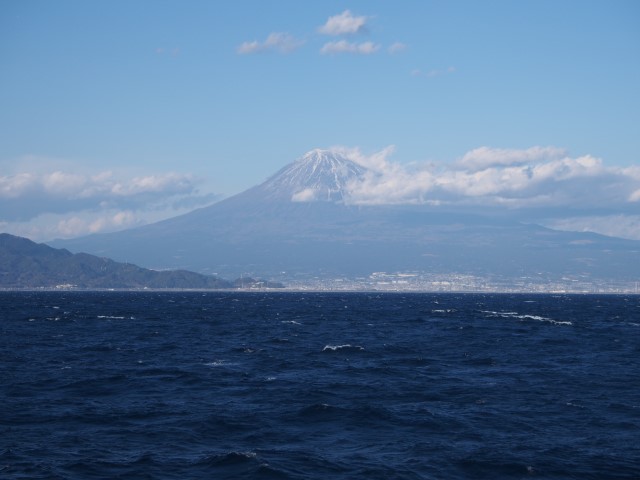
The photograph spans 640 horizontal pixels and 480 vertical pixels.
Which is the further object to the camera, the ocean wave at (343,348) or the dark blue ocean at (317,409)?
the ocean wave at (343,348)

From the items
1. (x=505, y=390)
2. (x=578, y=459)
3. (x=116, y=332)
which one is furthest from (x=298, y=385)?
(x=116, y=332)

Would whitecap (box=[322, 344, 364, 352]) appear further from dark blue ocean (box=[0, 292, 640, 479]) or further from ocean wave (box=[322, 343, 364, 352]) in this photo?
dark blue ocean (box=[0, 292, 640, 479])

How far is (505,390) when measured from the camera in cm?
5284

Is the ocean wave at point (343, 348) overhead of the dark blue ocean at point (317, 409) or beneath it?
overhead

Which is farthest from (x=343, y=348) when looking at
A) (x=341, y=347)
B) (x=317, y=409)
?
(x=317, y=409)

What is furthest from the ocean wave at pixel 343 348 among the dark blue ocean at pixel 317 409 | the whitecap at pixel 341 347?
the dark blue ocean at pixel 317 409

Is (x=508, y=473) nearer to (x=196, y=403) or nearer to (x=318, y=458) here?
(x=318, y=458)

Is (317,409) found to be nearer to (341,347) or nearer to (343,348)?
(343,348)

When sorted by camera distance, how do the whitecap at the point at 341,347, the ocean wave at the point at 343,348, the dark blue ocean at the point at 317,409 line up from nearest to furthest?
the dark blue ocean at the point at 317,409 → the ocean wave at the point at 343,348 → the whitecap at the point at 341,347

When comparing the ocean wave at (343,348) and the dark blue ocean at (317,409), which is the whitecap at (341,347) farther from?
the dark blue ocean at (317,409)

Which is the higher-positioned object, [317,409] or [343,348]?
[343,348]

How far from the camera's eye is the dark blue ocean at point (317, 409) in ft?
112

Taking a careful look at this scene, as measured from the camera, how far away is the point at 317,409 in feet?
148

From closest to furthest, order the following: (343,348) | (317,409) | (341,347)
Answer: (317,409), (343,348), (341,347)
